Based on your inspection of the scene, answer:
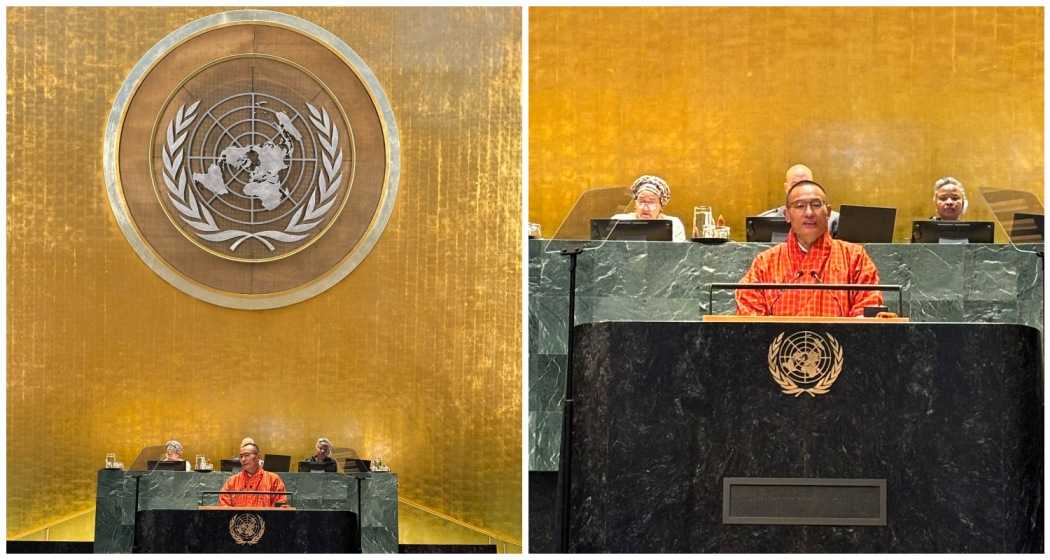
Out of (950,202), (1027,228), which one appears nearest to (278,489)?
(950,202)

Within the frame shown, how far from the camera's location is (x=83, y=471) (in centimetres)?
885

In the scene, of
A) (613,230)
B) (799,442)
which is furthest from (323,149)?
(799,442)

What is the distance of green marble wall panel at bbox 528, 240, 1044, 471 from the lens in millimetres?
7160

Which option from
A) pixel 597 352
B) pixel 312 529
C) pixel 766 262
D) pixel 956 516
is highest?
pixel 766 262

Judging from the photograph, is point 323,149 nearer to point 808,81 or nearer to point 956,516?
point 808,81

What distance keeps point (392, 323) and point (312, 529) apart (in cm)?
193

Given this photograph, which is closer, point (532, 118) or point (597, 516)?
point (597, 516)

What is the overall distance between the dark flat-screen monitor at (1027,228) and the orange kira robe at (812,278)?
1.64 meters

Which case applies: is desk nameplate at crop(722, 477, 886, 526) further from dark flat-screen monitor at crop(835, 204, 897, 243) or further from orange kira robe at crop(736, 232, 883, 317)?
dark flat-screen monitor at crop(835, 204, 897, 243)

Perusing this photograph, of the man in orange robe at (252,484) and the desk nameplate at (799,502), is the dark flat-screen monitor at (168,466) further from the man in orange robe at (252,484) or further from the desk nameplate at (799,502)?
the desk nameplate at (799,502)

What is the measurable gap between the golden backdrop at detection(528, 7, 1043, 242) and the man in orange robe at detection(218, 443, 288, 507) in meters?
2.61

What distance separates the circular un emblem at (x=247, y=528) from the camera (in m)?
7.25

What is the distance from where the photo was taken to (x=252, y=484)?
8.16 m

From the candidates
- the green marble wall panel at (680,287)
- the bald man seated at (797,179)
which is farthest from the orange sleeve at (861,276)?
Answer: the bald man seated at (797,179)
